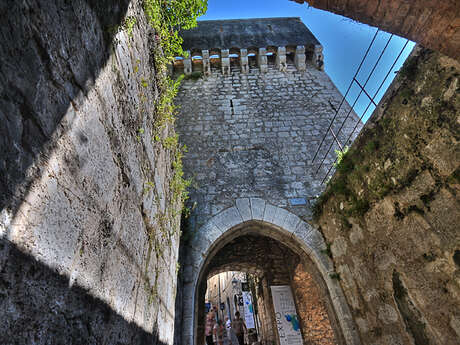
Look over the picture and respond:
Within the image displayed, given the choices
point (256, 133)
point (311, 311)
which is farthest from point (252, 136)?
point (311, 311)

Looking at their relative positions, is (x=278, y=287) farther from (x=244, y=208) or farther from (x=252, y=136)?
(x=252, y=136)

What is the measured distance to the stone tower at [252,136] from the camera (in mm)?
4105

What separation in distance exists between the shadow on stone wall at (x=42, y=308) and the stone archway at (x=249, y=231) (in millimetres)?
2624

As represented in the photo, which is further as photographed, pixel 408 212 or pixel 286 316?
pixel 286 316

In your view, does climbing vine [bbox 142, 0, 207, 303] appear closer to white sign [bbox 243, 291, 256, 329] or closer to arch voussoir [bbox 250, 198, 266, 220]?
arch voussoir [bbox 250, 198, 266, 220]

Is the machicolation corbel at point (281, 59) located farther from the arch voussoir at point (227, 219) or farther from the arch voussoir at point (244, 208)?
the arch voussoir at point (227, 219)

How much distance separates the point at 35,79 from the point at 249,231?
4.12 m

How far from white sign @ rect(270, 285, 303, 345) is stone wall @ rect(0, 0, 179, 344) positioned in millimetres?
5146

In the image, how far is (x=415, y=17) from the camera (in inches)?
64.7

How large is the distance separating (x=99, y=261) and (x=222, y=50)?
654 centimetres

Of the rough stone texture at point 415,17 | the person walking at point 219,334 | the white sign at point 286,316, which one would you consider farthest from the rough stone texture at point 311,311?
the rough stone texture at point 415,17

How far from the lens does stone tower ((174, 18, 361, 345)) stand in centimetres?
411

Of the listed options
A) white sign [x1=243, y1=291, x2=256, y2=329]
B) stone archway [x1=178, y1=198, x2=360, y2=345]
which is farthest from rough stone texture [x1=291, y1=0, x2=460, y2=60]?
white sign [x1=243, y1=291, x2=256, y2=329]

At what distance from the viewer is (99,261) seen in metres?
1.09
